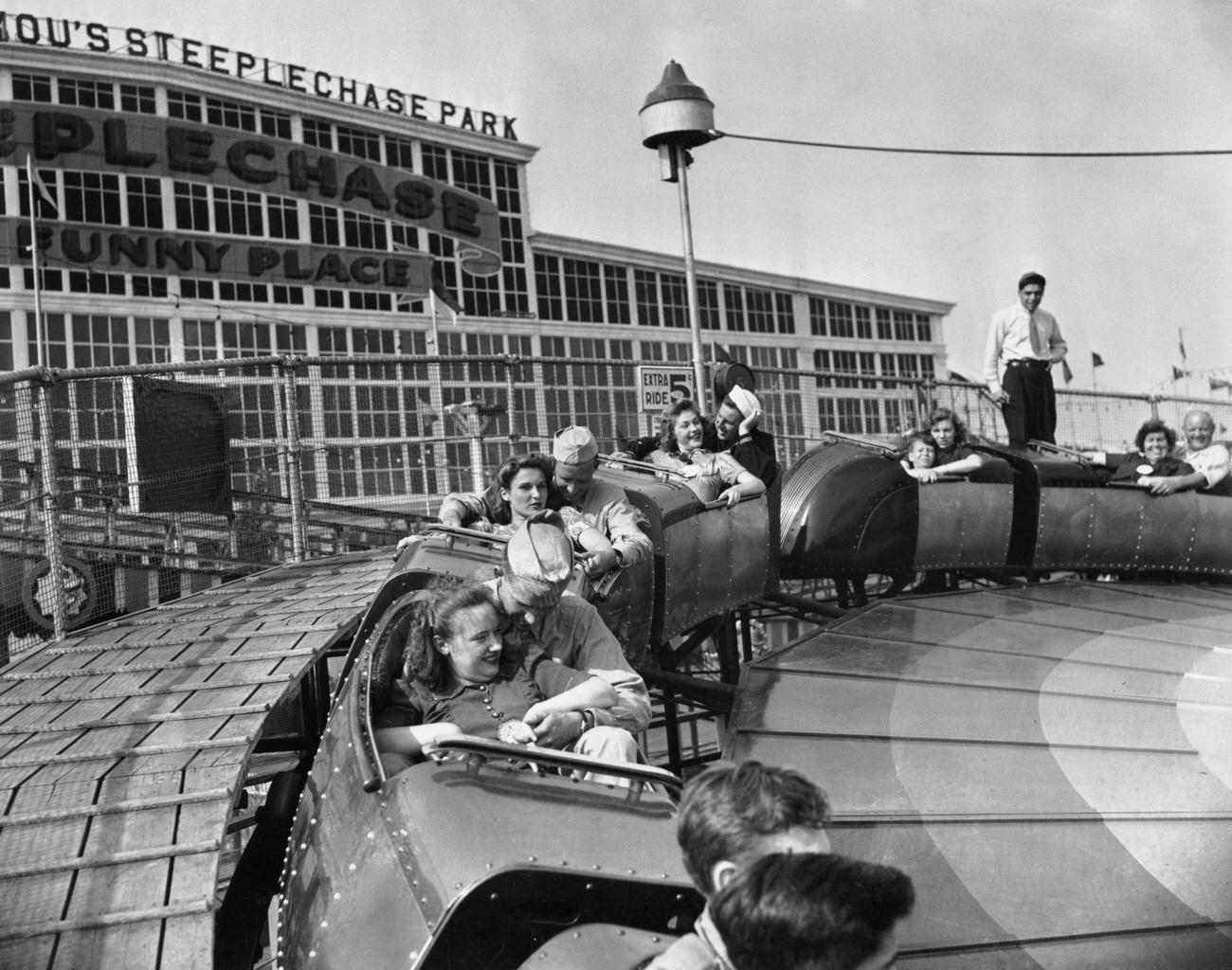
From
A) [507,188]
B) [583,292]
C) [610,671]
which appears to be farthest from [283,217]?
[610,671]

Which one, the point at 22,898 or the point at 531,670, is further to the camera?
the point at 531,670

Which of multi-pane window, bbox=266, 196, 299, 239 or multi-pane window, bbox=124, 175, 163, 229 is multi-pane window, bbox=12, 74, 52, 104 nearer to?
multi-pane window, bbox=124, 175, 163, 229

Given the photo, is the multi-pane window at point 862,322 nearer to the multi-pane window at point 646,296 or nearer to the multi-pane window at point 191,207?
the multi-pane window at point 646,296

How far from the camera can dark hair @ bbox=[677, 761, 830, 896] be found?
188cm

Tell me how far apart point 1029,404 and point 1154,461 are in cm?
142

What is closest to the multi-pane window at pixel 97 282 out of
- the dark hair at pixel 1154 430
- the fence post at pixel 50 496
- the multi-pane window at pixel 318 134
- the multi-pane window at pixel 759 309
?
the multi-pane window at pixel 318 134

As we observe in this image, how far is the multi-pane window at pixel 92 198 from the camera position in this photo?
21.5 metres

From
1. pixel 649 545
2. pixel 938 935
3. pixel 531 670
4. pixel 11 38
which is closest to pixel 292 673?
pixel 531 670

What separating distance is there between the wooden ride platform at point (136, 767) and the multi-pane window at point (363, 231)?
781 inches

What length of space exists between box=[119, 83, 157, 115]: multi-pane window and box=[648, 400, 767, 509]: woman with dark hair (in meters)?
18.2

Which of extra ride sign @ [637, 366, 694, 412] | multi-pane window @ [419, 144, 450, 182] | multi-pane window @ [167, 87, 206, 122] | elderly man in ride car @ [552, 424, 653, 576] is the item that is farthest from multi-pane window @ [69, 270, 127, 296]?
elderly man in ride car @ [552, 424, 653, 576]

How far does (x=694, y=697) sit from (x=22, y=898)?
5.31m

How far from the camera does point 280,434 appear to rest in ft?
27.3

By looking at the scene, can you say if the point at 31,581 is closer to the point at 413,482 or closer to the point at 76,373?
the point at 76,373
